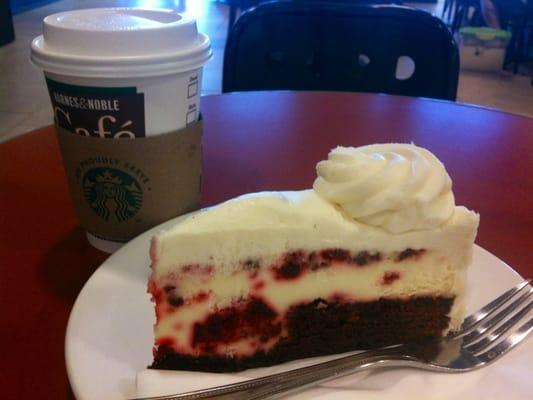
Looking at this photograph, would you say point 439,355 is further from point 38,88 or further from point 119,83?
point 38,88

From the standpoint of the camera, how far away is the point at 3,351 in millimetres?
662

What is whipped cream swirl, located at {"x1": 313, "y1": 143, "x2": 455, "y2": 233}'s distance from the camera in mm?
685

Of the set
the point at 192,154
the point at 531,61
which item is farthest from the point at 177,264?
the point at 531,61

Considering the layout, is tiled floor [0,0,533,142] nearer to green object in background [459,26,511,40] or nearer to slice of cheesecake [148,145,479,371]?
green object in background [459,26,511,40]

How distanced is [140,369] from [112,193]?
29cm

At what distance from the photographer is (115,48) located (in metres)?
0.72

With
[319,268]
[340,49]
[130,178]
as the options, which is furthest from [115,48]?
[340,49]

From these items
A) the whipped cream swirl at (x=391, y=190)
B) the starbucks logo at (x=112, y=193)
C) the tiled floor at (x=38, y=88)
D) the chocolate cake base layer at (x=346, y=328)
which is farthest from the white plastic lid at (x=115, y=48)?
the tiled floor at (x=38, y=88)

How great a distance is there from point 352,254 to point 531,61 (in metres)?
5.12

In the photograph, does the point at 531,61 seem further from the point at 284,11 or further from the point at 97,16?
the point at 97,16

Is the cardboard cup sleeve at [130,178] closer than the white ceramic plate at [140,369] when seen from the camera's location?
No

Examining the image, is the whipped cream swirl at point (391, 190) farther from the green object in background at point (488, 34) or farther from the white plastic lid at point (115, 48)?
the green object in background at point (488, 34)

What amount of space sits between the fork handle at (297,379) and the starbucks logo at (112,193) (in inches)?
12.8

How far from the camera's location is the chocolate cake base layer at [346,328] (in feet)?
2.41
